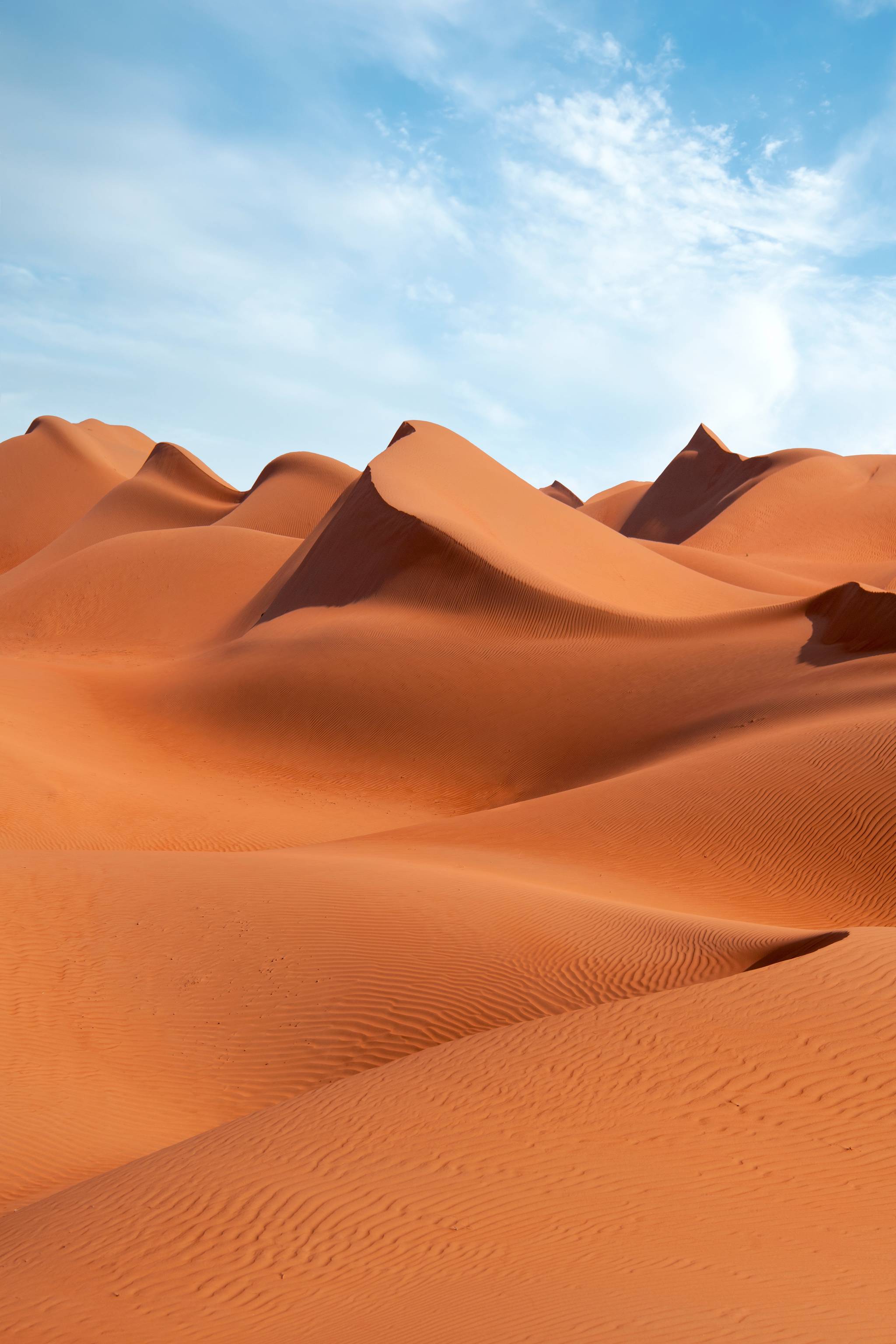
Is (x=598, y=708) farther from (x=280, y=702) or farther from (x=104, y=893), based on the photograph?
(x=104, y=893)

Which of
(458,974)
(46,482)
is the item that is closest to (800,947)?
(458,974)

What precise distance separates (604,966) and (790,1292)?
4.45m

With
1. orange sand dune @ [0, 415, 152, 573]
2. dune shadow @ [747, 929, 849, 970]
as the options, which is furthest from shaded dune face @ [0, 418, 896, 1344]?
orange sand dune @ [0, 415, 152, 573]

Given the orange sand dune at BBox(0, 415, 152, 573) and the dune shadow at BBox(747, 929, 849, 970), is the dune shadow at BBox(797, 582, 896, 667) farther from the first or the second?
the orange sand dune at BBox(0, 415, 152, 573)

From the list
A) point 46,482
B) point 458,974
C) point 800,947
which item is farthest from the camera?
point 46,482

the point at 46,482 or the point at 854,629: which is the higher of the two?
the point at 46,482

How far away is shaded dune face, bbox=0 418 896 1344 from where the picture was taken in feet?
14.9

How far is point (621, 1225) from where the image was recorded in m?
4.73

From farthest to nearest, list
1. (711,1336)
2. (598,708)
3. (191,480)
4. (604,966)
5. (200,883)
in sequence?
1. (191,480)
2. (598,708)
3. (200,883)
4. (604,966)
5. (711,1336)

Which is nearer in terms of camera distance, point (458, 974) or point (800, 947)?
point (800, 947)

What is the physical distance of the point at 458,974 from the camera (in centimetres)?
863

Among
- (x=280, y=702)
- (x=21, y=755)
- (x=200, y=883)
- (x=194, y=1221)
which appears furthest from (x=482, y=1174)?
(x=280, y=702)

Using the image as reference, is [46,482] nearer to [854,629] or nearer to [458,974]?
[854,629]

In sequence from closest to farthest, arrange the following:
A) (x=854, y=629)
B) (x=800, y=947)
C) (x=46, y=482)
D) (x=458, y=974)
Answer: (x=800, y=947), (x=458, y=974), (x=854, y=629), (x=46, y=482)
